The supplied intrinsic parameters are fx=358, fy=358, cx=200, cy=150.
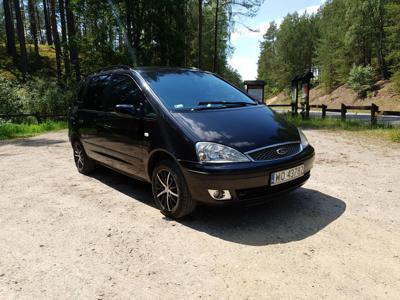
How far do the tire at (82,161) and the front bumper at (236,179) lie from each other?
10.2 feet

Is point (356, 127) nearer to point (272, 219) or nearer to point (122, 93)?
point (272, 219)

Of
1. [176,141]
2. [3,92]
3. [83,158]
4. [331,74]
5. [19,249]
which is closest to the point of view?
[19,249]

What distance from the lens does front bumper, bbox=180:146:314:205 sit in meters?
3.64

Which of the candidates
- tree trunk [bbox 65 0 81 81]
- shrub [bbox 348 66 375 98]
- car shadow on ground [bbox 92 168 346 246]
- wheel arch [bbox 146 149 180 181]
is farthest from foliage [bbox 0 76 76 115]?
shrub [bbox 348 66 375 98]

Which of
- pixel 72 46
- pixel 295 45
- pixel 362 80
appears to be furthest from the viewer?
pixel 295 45

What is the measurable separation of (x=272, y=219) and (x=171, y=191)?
122 cm

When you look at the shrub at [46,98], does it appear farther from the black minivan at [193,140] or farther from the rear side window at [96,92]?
the black minivan at [193,140]

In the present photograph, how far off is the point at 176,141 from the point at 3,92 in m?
16.1

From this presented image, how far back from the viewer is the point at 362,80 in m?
43.3

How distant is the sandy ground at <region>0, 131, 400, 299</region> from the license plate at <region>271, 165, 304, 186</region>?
0.50m

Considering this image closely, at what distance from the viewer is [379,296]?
2.69 meters

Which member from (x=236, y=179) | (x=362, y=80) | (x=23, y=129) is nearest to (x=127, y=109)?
(x=236, y=179)

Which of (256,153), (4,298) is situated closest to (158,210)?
(256,153)

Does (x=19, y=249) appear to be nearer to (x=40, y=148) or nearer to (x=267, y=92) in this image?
(x=40, y=148)
